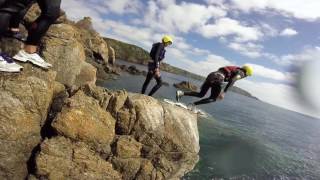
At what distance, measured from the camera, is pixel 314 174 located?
33.8 m

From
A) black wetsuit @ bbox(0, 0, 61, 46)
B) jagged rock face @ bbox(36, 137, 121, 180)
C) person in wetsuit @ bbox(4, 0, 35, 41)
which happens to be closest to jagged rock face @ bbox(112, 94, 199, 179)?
jagged rock face @ bbox(36, 137, 121, 180)

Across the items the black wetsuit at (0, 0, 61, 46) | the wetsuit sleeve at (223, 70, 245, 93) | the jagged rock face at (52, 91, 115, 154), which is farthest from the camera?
the wetsuit sleeve at (223, 70, 245, 93)

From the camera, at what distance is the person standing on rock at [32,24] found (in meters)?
7.24

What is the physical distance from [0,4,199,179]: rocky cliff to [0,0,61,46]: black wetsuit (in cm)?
225

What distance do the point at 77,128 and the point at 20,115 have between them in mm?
2049

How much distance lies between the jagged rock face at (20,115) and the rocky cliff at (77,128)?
0.09 feet

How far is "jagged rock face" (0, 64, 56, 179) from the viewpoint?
10.1m

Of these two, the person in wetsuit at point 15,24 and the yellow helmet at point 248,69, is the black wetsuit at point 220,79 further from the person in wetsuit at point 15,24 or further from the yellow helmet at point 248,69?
the person in wetsuit at point 15,24

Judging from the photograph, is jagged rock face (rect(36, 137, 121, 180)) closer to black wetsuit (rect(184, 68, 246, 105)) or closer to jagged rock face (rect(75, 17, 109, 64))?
black wetsuit (rect(184, 68, 246, 105))

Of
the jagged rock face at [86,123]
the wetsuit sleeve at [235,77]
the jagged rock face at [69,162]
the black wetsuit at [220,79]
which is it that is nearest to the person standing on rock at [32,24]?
the jagged rock face at [86,123]

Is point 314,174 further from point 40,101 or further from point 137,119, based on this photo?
point 40,101

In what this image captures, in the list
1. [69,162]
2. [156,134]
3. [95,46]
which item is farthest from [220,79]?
[95,46]

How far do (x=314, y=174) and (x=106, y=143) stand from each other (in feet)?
91.9

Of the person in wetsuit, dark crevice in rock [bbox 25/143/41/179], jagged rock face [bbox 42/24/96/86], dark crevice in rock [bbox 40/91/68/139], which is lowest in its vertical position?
dark crevice in rock [bbox 25/143/41/179]
